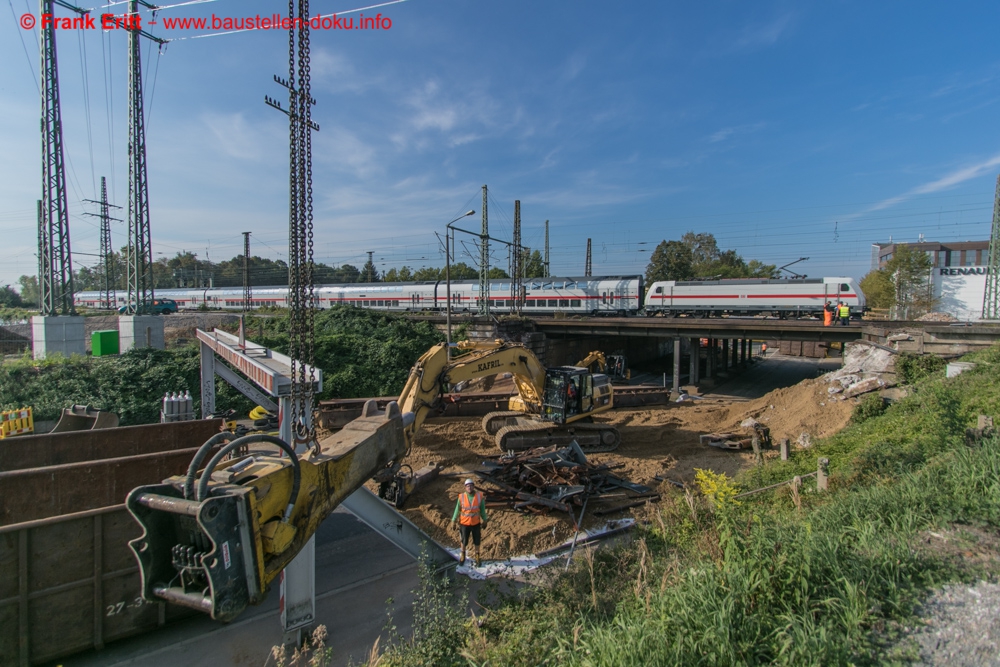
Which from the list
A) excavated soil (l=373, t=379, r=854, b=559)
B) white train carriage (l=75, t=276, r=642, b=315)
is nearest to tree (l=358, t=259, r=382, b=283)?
white train carriage (l=75, t=276, r=642, b=315)

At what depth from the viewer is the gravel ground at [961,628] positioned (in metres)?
3.21

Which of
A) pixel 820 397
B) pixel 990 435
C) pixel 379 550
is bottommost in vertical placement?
pixel 379 550

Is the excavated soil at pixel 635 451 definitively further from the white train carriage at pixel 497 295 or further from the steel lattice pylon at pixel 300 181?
the white train carriage at pixel 497 295

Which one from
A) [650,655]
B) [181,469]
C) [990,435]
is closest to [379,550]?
[181,469]

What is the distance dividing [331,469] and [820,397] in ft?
60.0

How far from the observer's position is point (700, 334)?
29641 millimetres

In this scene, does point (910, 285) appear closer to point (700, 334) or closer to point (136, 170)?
point (700, 334)

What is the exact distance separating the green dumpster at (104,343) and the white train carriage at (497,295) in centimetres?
1715

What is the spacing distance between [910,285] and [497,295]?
118ft

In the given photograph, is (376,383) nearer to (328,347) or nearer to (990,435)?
(328,347)

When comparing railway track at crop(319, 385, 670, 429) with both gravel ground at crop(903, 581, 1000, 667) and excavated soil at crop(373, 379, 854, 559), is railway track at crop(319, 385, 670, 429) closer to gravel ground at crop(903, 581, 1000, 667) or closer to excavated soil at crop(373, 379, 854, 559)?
excavated soil at crop(373, 379, 854, 559)

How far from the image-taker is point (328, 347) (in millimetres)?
27672

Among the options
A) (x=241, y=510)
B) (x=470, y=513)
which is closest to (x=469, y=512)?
(x=470, y=513)

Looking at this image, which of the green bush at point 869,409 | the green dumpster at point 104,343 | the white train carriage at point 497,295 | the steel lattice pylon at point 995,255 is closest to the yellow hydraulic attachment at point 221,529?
the green bush at point 869,409
